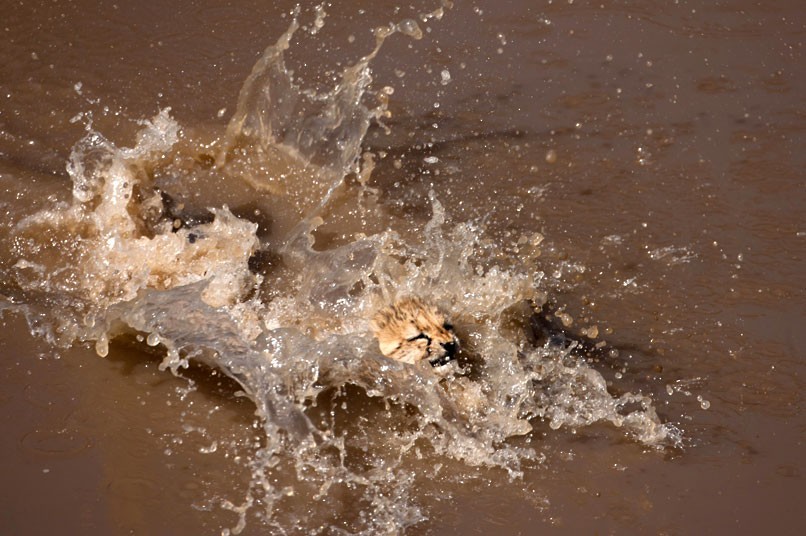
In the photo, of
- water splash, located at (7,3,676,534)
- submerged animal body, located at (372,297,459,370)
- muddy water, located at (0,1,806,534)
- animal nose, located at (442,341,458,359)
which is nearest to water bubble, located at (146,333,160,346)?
water splash, located at (7,3,676,534)

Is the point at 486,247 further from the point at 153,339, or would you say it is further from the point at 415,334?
the point at 153,339

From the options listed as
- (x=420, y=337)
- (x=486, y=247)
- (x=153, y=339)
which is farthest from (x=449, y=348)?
(x=153, y=339)

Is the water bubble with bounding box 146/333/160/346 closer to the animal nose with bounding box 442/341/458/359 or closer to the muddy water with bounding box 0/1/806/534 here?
the muddy water with bounding box 0/1/806/534

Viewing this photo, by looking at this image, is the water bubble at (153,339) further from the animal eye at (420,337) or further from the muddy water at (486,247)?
the animal eye at (420,337)

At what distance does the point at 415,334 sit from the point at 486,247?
541mm

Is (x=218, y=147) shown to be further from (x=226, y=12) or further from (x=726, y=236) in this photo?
(x=726, y=236)

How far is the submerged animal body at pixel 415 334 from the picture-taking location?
9.37 ft

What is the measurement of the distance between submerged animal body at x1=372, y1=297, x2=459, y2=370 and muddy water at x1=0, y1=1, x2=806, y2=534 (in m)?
0.09

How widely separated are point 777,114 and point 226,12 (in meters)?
2.41

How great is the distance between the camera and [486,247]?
3.26m

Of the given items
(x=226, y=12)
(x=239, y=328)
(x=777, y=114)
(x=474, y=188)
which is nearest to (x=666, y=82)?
(x=777, y=114)

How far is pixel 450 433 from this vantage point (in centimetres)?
279

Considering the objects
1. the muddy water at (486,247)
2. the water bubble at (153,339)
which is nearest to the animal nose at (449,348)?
A: the muddy water at (486,247)

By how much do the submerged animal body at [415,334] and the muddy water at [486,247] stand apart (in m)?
0.09
